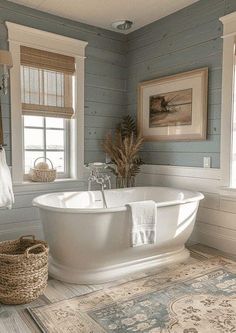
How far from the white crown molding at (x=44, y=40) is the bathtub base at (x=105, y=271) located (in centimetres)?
231

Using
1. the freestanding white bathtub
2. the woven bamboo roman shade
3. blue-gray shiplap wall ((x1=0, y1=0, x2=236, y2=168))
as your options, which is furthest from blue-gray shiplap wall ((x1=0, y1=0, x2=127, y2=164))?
the freestanding white bathtub

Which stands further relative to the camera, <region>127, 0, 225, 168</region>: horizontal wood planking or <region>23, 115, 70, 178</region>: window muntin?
<region>23, 115, 70, 178</region>: window muntin

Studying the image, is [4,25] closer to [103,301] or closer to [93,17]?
[93,17]

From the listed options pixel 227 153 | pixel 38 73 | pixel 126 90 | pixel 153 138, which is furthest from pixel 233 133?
pixel 38 73

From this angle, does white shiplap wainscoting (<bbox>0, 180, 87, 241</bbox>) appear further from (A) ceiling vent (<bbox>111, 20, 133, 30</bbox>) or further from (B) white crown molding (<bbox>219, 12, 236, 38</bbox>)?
(B) white crown molding (<bbox>219, 12, 236, 38</bbox>)

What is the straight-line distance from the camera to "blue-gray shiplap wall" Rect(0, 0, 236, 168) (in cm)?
322

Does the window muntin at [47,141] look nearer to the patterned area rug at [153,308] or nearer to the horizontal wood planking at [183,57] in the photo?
the horizontal wood planking at [183,57]

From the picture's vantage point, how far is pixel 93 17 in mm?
3602

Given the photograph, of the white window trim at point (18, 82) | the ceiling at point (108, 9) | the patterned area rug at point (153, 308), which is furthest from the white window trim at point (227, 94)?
the white window trim at point (18, 82)

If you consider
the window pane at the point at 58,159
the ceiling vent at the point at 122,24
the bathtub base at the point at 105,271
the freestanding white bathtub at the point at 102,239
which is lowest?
the bathtub base at the point at 105,271

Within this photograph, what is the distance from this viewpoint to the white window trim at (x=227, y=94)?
9.89 feet

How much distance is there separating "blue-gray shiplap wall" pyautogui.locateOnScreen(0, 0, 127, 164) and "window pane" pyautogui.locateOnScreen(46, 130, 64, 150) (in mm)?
316

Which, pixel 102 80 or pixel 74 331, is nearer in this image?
pixel 74 331

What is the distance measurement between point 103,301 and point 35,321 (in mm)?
496
